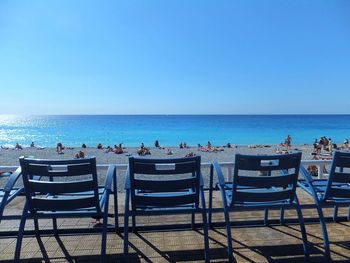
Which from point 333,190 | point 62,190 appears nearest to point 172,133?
point 333,190

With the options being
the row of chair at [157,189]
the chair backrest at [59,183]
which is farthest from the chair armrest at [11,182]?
the chair backrest at [59,183]

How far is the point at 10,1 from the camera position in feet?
19.2

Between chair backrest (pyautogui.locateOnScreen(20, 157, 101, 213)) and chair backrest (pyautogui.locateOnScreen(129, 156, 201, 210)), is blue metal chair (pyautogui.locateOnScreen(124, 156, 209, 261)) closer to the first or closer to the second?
chair backrest (pyautogui.locateOnScreen(129, 156, 201, 210))

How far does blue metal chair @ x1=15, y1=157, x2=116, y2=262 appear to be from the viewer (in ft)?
7.42

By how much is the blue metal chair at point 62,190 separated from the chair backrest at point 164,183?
0.27m

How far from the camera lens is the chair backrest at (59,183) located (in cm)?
226

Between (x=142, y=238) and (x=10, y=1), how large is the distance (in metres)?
5.43

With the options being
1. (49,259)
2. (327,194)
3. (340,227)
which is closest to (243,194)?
(327,194)

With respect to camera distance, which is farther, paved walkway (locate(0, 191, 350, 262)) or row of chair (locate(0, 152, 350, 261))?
paved walkway (locate(0, 191, 350, 262))

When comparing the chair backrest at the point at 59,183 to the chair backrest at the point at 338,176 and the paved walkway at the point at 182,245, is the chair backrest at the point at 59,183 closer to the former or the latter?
the paved walkway at the point at 182,245

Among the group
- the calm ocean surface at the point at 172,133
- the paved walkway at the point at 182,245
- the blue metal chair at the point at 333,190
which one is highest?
the blue metal chair at the point at 333,190

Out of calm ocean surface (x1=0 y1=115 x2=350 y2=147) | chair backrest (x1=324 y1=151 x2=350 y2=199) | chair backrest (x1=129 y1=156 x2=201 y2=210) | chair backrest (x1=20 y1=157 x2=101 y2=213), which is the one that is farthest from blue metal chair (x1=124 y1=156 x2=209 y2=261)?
calm ocean surface (x1=0 y1=115 x2=350 y2=147)

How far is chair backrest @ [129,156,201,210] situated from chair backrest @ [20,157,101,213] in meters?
0.31

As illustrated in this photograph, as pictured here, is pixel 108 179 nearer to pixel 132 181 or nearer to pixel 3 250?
pixel 132 181
